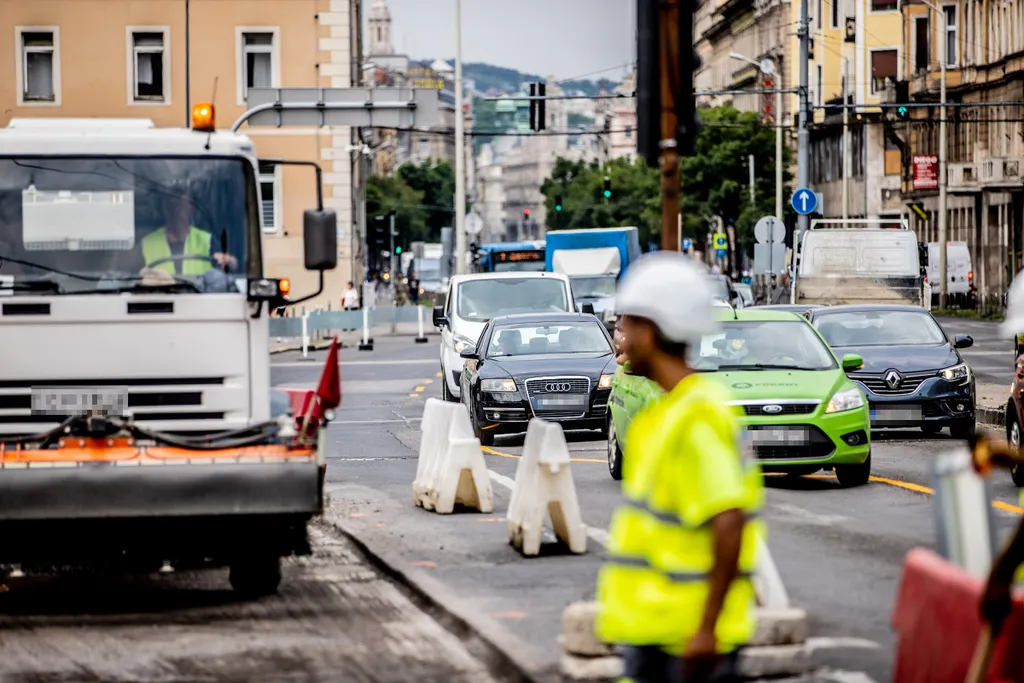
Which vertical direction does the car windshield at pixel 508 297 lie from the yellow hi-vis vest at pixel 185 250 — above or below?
below

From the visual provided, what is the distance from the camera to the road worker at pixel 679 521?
4570mm

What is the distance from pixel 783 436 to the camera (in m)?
15.9

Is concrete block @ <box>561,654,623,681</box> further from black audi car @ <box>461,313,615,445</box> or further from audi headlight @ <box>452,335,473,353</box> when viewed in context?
audi headlight @ <box>452,335,473,353</box>

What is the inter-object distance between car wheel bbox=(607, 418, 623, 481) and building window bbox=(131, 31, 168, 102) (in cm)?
4180

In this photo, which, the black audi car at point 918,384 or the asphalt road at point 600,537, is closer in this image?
the asphalt road at point 600,537

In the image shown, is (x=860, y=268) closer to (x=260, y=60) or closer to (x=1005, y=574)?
(x=260, y=60)

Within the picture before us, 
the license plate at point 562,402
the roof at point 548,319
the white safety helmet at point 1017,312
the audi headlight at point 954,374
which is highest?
the white safety helmet at point 1017,312

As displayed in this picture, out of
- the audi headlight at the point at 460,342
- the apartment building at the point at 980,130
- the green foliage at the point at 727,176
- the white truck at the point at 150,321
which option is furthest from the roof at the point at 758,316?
the green foliage at the point at 727,176

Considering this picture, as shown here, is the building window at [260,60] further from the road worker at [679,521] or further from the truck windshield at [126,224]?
the road worker at [679,521]

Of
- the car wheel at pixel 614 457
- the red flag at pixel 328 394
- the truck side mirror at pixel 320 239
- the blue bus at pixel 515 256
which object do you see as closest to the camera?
the red flag at pixel 328 394

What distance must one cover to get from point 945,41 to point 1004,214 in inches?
318

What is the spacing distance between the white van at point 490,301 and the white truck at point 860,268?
977 cm

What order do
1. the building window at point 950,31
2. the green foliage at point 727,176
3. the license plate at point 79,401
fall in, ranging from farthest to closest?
the green foliage at point 727,176 → the building window at point 950,31 → the license plate at point 79,401

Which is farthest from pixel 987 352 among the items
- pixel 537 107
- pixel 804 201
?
pixel 537 107
